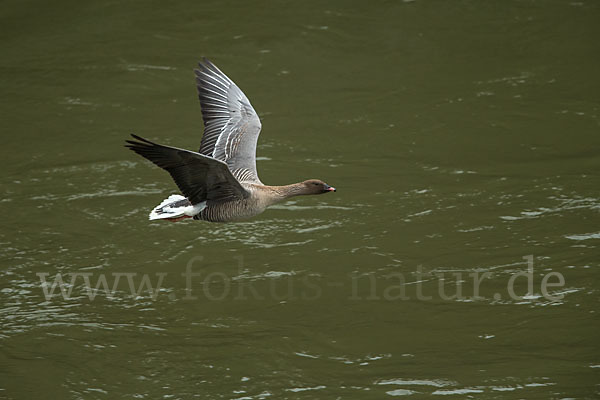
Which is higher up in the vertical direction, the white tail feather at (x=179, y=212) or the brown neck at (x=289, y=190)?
the brown neck at (x=289, y=190)

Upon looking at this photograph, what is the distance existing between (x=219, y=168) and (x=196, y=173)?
232 millimetres

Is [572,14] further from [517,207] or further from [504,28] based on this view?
[517,207]

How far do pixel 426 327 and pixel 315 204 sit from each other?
9.36 feet

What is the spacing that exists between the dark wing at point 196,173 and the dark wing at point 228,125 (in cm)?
58

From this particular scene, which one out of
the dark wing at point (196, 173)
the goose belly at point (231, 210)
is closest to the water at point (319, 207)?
the goose belly at point (231, 210)

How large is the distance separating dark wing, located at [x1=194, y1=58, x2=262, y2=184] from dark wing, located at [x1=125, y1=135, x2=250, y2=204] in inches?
22.8

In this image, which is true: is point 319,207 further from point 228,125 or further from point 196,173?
point 196,173

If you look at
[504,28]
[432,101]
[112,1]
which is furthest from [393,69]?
[112,1]

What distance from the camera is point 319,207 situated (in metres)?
9.62

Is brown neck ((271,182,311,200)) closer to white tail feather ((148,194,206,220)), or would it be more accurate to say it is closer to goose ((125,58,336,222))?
goose ((125,58,336,222))

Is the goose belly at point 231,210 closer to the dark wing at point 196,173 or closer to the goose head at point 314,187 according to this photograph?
the dark wing at point 196,173

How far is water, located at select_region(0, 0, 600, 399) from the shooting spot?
6730mm

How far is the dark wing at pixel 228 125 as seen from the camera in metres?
8.20

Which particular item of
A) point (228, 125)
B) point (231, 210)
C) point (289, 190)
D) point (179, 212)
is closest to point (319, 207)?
point (228, 125)
